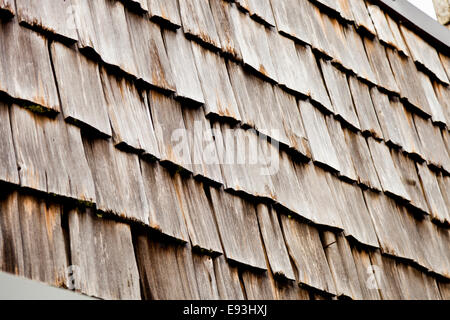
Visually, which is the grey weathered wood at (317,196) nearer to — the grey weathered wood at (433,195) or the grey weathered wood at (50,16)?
the grey weathered wood at (433,195)

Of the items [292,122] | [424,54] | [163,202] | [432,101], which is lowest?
[163,202]

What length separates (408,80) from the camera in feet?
13.9

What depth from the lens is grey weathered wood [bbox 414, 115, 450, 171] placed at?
4.11 metres

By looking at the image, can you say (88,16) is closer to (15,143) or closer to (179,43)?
(179,43)

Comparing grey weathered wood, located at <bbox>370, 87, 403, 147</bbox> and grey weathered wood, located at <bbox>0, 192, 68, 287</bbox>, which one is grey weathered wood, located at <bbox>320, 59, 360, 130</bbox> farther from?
grey weathered wood, located at <bbox>0, 192, 68, 287</bbox>

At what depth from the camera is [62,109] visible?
2.38 metres

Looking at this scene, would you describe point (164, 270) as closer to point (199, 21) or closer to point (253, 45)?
point (199, 21)

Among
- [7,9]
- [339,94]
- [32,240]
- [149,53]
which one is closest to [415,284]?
[339,94]

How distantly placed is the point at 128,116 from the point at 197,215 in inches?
16.8

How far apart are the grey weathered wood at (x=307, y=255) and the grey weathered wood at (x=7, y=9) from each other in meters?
1.29

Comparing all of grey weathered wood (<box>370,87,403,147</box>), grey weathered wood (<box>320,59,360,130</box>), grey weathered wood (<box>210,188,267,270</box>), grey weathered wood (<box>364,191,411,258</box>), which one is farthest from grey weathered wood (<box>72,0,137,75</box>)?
grey weathered wood (<box>370,87,403,147</box>)

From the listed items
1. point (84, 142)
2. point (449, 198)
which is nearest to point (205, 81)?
point (84, 142)

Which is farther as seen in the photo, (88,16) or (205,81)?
(205,81)

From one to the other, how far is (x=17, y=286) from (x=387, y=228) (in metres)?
1.98
